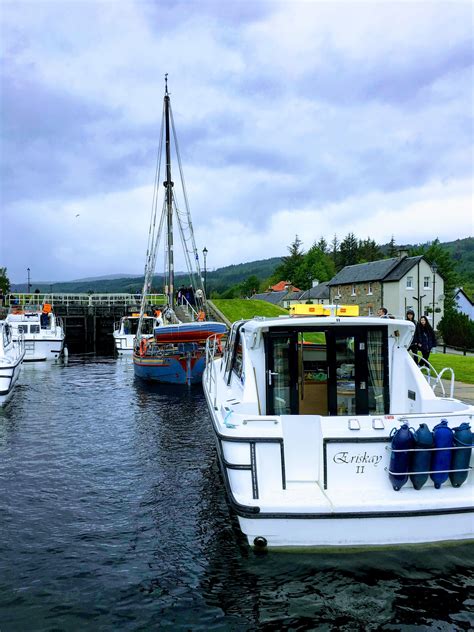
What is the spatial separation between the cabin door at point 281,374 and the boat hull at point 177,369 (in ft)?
49.2

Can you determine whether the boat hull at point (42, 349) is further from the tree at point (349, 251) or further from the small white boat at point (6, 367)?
the tree at point (349, 251)

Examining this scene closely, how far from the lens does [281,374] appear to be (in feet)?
28.3

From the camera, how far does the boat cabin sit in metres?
8.46

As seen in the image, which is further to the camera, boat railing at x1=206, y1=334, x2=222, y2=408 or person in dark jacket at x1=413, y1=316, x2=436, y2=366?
person in dark jacket at x1=413, y1=316, x2=436, y2=366

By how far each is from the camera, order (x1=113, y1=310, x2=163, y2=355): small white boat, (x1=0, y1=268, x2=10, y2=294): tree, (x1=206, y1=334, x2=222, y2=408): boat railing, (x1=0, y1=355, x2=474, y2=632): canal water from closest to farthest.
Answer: (x1=0, y1=355, x2=474, y2=632): canal water
(x1=206, y1=334, x2=222, y2=408): boat railing
(x1=113, y1=310, x2=163, y2=355): small white boat
(x1=0, y1=268, x2=10, y2=294): tree

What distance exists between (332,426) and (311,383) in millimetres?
1738

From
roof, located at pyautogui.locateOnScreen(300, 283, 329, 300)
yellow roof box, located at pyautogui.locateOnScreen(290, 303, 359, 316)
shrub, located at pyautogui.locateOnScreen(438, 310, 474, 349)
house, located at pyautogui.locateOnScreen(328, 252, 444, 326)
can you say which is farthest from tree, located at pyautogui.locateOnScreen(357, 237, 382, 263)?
yellow roof box, located at pyautogui.locateOnScreen(290, 303, 359, 316)

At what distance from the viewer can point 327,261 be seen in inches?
4582

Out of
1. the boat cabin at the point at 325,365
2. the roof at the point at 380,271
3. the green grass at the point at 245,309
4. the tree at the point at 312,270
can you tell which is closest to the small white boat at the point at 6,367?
the boat cabin at the point at 325,365

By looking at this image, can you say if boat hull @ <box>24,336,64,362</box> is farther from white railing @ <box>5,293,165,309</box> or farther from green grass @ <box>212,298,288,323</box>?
white railing @ <box>5,293,165,309</box>

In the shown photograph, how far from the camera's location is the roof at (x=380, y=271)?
54.1 m

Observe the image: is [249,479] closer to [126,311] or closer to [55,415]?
[55,415]

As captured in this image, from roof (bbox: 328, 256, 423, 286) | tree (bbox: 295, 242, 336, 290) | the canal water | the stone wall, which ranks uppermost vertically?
tree (bbox: 295, 242, 336, 290)

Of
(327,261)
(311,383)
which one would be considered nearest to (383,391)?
(311,383)
